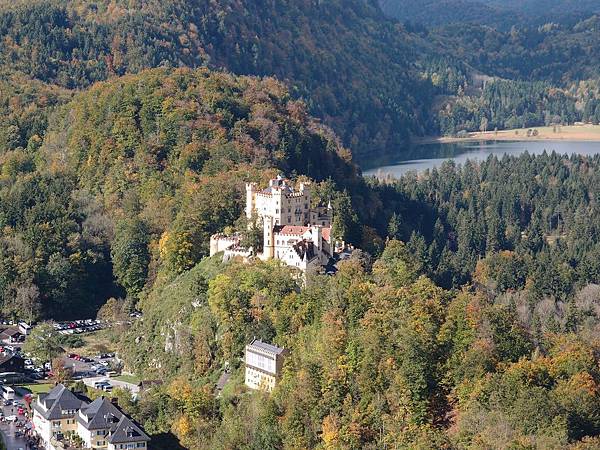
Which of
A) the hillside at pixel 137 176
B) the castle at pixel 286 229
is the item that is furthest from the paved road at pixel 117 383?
the hillside at pixel 137 176

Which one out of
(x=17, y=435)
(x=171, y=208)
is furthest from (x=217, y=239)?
(x=17, y=435)

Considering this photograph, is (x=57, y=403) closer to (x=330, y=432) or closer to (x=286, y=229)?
(x=330, y=432)

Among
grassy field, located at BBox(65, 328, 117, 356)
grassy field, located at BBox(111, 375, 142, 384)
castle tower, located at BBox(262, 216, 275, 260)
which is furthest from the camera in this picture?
grassy field, located at BBox(65, 328, 117, 356)

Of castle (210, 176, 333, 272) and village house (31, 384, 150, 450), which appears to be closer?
village house (31, 384, 150, 450)

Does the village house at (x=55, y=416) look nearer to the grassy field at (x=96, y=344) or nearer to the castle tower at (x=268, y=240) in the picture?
the castle tower at (x=268, y=240)

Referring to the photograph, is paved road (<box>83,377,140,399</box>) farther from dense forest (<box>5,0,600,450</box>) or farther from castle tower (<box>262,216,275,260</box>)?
castle tower (<box>262,216,275,260</box>)

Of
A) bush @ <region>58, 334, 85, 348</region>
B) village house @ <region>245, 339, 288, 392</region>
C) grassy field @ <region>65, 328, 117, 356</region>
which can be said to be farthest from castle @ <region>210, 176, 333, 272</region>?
bush @ <region>58, 334, 85, 348</region>
